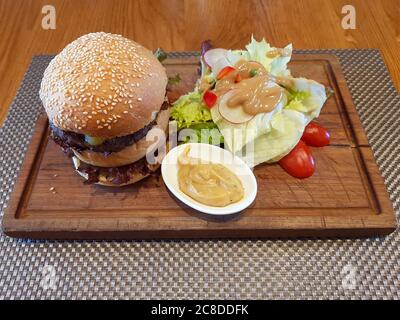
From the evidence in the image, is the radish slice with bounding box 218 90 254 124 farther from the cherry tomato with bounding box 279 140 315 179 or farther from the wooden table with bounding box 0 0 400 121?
the wooden table with bounding box 0 0 400 121

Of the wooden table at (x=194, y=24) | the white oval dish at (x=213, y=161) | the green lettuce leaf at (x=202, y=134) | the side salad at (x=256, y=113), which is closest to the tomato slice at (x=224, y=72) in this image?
the side salad at (x=256, y=113)

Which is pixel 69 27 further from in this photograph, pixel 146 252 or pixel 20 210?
pixel 146 252

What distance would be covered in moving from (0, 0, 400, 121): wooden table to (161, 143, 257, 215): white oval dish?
1.08 metres

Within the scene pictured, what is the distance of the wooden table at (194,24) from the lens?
2.75 metres

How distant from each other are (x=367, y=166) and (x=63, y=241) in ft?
4.61

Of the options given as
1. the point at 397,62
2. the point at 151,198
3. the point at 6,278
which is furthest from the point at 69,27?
the point at 397,62

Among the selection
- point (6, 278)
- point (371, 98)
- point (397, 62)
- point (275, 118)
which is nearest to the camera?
point (6, 278)

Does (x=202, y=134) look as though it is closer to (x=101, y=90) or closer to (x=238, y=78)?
(x=238, y=78)

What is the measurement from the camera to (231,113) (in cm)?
193

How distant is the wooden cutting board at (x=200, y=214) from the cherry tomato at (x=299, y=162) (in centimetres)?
3

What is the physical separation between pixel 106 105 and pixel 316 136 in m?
1.02

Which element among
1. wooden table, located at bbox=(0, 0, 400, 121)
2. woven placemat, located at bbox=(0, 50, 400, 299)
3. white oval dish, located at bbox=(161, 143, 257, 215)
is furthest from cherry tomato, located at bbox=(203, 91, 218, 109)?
wooden table, located at bbox=(0, 0, 400, 121)

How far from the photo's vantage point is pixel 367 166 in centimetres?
188

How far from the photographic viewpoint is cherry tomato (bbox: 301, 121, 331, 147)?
1.99 metres
